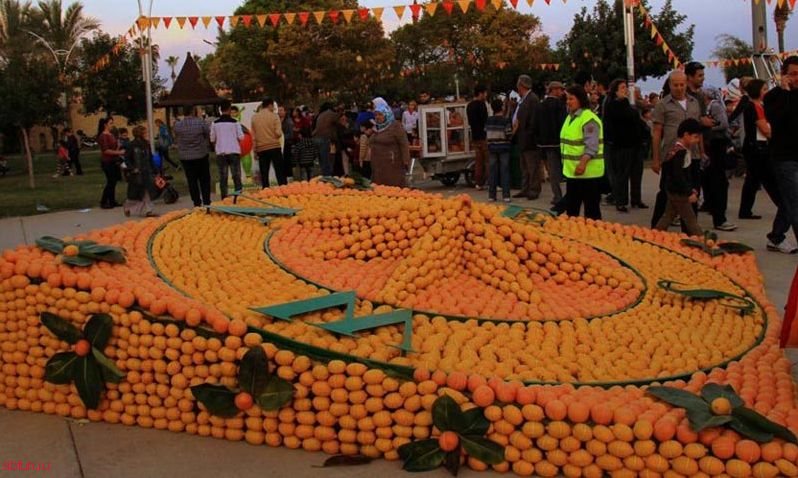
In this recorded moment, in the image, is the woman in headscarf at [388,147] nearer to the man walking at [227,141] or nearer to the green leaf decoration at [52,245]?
the man walking at [227,141]

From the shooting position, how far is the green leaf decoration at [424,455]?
3.42 meters

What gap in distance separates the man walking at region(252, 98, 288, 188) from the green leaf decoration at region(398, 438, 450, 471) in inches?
390

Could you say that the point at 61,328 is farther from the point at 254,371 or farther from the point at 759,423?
the point at 759,423

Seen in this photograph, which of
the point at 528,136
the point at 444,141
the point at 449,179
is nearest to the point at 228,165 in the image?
the point at 444,141

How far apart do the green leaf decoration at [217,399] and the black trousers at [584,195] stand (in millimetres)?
5306

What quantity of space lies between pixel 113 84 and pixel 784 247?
103ft


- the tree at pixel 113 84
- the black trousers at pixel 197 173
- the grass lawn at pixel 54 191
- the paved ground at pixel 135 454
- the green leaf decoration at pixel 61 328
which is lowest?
the paved ground at pixel 135 454

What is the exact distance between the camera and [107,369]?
13.2 ft

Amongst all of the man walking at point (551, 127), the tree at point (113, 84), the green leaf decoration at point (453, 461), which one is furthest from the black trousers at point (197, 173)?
the tree at point (113, 84)

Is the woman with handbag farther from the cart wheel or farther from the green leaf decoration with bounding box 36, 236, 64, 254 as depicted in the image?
the green leaf decoration with bounding box 36, 236, 64, 254

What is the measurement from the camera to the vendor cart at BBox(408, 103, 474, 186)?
14.1 meters

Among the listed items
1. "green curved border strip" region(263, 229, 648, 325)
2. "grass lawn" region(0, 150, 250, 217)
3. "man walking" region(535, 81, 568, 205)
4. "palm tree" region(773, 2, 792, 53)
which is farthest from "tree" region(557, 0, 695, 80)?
Result: "green curved border strip" region(263, 229, 648, 325)

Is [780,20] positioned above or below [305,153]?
above

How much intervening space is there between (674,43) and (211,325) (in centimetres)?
2848
